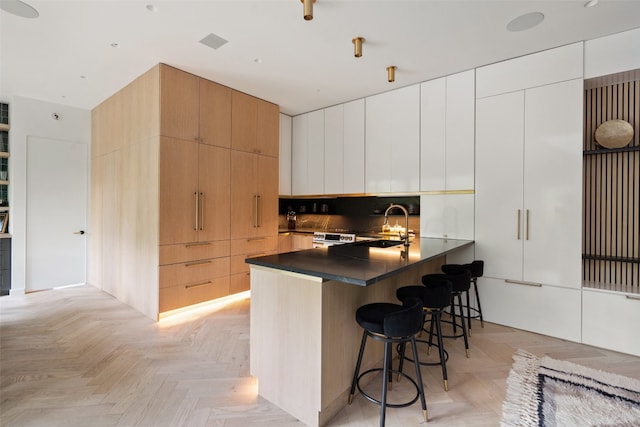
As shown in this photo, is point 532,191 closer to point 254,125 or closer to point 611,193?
point 611,193

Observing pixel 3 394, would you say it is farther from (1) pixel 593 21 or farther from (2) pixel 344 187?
(1) pixel 593 21

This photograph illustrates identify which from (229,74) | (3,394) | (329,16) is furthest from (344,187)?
(3,394)

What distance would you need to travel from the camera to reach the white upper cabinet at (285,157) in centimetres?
522

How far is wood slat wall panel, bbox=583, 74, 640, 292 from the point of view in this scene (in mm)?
3039

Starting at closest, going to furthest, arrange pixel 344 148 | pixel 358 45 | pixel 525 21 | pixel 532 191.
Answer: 1. pixel 525 21
2. pixel 358 45
3. pixel 532 191
4. pixel 344 148

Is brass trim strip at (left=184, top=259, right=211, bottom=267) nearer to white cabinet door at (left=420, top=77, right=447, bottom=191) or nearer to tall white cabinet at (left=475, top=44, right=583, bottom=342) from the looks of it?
white cabinet door at (left=420, top=77, right=447, bottom=191)

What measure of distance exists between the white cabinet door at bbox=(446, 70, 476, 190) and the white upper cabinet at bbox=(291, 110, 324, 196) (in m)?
1.98

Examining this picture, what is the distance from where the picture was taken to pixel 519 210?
3.25 m

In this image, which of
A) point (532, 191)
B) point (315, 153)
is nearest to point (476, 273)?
point (532, 191)

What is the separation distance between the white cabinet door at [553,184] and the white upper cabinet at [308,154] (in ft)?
9.18

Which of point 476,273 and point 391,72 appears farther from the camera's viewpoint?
point 391,72

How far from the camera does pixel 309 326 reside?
179cm

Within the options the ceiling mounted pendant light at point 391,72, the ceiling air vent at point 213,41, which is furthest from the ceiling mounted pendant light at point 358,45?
the ceiling air vent at point 213,41

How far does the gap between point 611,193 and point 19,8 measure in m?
5.62
